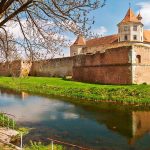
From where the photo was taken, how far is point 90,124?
15133 mm

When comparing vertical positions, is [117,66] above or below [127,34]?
below

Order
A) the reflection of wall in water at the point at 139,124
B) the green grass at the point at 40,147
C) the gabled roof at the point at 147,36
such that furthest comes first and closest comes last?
the gabled roof at the point at 147,36 < the reflection of wall in water at the point at 139,124 < the green grass at the point at 40,147

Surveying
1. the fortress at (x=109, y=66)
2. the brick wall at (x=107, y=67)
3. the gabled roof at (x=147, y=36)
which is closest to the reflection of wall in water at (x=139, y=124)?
the fortress at (x=109, y=66)

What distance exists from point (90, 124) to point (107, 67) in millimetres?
14975

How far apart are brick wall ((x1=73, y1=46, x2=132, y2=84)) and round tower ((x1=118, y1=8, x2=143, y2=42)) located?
18.8 m

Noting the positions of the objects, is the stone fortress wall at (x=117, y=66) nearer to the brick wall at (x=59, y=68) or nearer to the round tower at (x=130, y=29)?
the brick wall at (x=59, y=68)

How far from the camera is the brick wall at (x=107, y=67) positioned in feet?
89.4

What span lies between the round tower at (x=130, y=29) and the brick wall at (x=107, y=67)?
18.8 m

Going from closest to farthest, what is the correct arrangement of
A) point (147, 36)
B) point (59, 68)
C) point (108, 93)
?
1. point (108, 93)
2. point (59, 68)
3. point (147, 36)

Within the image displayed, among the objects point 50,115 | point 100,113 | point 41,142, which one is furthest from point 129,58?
point 41,142

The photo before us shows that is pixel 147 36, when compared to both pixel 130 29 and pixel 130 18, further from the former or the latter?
pixel 130 18

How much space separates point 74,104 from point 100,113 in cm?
383

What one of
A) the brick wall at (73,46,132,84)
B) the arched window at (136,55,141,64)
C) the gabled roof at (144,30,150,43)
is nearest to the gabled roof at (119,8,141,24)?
the gabled roof at (144,30,150,43)

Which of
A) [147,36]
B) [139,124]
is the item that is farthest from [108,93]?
[147,36]
